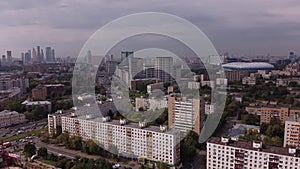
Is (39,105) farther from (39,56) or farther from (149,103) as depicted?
(39,56)

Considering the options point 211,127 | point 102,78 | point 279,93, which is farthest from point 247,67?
point 211,127

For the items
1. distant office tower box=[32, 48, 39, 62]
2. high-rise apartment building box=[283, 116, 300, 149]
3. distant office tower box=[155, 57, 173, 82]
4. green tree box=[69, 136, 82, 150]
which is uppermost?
distant office tower box=[32, 48, 39, 62]

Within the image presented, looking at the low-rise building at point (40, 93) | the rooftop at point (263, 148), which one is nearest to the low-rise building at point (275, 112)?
the rooftop at point (263, 148)

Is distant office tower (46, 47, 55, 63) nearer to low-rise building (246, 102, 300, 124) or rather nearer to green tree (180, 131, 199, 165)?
low-rise building (246, 102, 300, 124)

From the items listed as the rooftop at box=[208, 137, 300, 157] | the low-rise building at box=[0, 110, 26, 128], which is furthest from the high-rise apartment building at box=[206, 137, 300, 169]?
the low-rise building at box=[0, 110, 26, 128]

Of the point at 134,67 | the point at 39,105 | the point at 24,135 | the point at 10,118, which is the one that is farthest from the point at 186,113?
the point at 134,67

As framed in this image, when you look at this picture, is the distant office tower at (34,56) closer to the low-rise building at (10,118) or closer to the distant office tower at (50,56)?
the distant office tower at (50,56)
